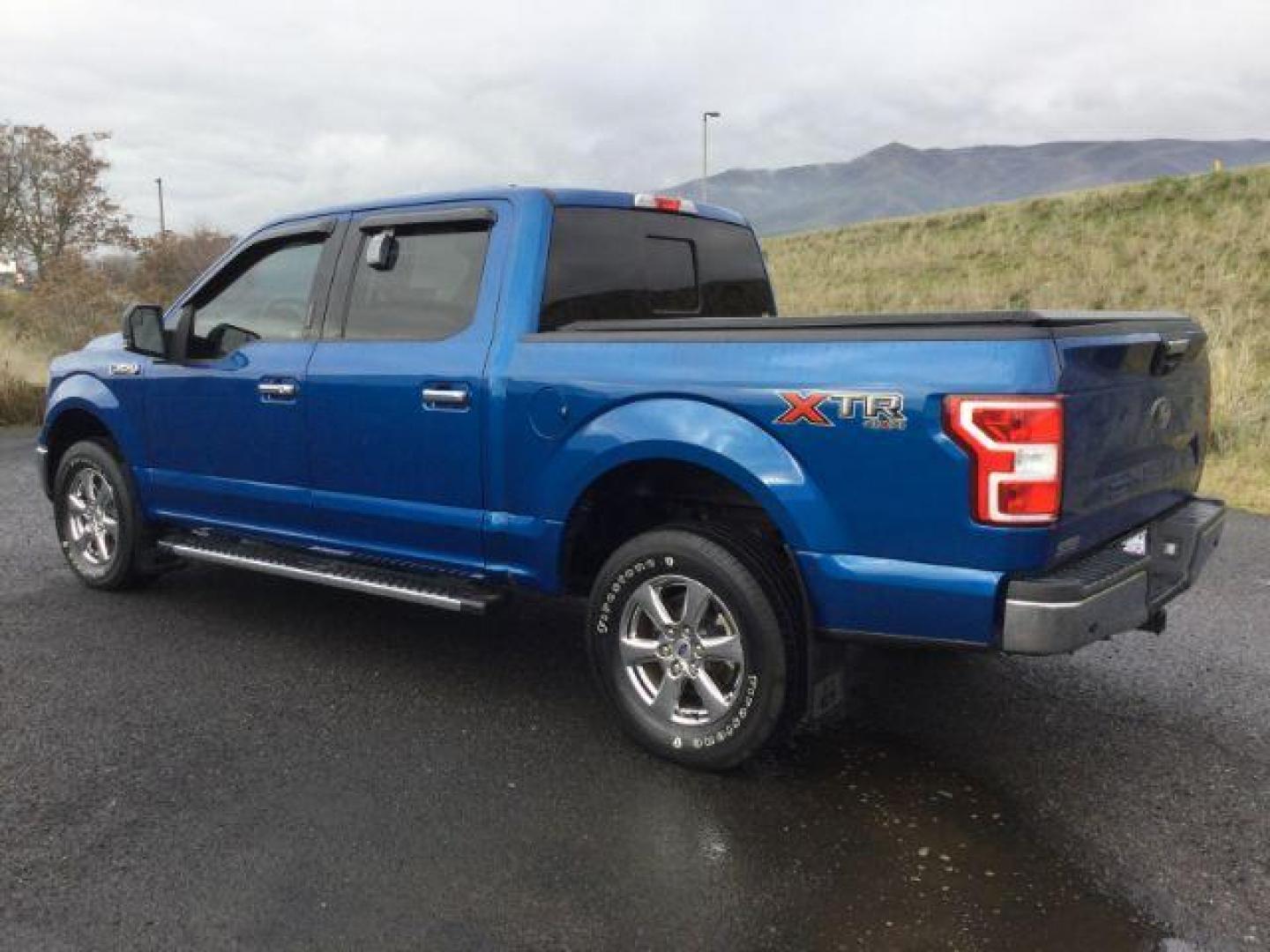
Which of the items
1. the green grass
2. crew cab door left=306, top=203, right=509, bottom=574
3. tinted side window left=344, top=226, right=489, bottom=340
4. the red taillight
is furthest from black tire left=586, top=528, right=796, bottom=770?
the green grass

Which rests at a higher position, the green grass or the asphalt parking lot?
the green grass

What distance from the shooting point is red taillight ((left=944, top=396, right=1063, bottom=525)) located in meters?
2.73

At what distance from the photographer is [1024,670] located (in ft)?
14.6

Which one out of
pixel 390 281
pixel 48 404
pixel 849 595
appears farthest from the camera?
pixel 48 404

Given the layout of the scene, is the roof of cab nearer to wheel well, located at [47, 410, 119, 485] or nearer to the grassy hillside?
wheel well, located at [47, 410, 119, 485]

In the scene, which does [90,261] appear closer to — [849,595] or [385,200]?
[385,200]

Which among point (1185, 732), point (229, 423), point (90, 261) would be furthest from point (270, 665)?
point (90, 261)

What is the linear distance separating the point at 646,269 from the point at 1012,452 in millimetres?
2024

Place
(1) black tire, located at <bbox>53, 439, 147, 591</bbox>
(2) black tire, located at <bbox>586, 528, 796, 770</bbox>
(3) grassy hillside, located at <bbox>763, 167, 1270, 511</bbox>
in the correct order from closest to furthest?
1. (2) black tire, located at <bbox>586, 528, 796, 770</bbox>
2. (1) black tire, located at <bbox>53, 439, 147, 591</bbox>
3. (3) grassy hillside, located at <bbox>763, 167, 1270, 511</bbox>

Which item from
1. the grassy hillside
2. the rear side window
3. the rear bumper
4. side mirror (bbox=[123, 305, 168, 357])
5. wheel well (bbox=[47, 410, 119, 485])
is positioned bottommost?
the rear bumper

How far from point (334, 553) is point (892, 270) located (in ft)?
97.2

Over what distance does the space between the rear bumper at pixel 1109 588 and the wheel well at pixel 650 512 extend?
0.72 metres

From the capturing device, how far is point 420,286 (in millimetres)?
4180

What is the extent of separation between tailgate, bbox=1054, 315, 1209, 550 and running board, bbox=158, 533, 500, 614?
2.05 meters
